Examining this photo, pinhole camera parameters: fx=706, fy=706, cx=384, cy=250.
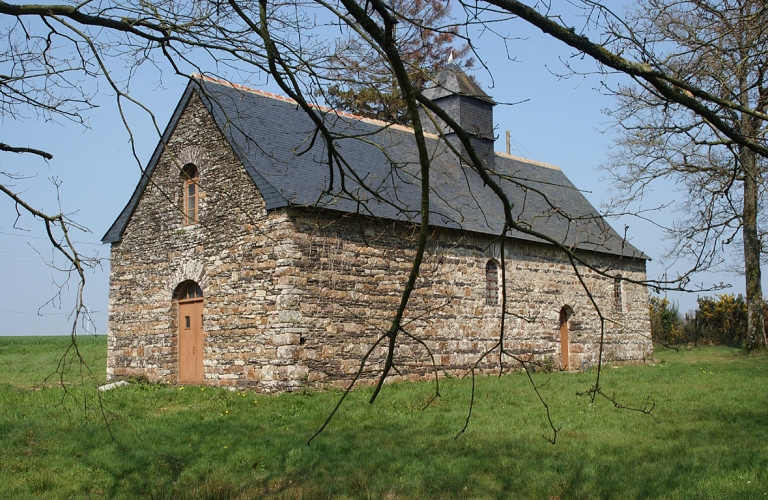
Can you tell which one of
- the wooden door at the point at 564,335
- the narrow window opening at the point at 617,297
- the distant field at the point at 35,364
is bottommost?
the distant field at the point at 35,364

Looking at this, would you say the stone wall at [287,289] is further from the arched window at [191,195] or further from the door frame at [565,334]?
the door frame at [565,334]

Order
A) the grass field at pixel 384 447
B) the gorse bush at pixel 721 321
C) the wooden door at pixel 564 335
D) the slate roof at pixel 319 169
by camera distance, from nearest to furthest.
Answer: the grass field at pixel 384 447
the slate roof at pixel 319 169
the wooden door at pixel 564 335
the gorse bush at pixel 721 321

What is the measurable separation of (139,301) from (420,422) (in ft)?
30.3

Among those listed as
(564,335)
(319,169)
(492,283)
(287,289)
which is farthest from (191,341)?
(564,335)

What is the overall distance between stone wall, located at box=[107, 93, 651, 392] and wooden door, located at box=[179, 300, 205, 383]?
213 millimetres

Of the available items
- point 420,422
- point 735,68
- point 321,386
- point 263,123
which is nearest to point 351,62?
point 735,68

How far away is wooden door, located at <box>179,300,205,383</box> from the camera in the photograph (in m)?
15.4

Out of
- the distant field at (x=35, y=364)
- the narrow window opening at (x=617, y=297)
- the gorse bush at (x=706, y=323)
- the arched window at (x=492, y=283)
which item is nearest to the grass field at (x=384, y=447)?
the distant field at (x=35, y=364)

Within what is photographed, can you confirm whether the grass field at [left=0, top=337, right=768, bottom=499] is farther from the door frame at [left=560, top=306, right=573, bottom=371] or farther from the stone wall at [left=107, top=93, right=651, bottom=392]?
the door frame at [left=560, top=306, right=573, bottom=371]

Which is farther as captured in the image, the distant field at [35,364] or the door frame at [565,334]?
the door frame at [565,334]

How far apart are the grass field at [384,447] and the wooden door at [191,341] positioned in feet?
6.92

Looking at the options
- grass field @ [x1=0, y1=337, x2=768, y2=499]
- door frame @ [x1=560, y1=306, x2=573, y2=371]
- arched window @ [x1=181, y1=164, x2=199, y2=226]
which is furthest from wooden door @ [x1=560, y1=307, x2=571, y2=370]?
arched window @ [x1=181, y1=164, x2=199, y2=226]

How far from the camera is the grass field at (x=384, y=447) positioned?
7.21m

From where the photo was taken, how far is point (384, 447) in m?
8.94
